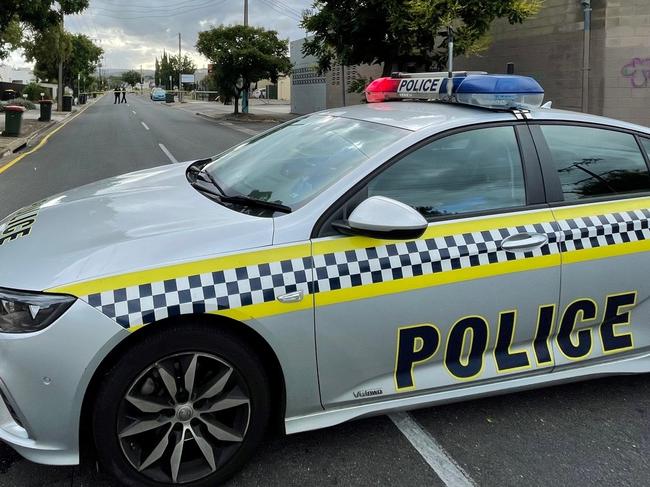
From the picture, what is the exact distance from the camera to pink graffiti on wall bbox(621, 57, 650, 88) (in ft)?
44.2

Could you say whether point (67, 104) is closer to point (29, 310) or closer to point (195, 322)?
point (29, 310)

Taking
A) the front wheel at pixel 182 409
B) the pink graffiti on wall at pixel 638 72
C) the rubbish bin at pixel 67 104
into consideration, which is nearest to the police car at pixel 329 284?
the front wheel at pixel 182 409

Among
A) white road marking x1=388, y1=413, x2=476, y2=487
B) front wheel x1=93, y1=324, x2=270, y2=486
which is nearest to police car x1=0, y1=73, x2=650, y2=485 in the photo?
front wheel x1=93, y1=324, x2=270, y2=486

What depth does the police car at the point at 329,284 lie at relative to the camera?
2266mm

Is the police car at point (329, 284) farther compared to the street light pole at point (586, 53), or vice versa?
the street light pole at point (586, 53)

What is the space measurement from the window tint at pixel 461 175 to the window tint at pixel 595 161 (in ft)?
0.89

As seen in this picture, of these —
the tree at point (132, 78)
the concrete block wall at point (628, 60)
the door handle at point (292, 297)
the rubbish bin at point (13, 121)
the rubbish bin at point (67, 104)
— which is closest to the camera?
the door handle at point (292, 297)

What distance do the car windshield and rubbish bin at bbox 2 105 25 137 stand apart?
17021 mm

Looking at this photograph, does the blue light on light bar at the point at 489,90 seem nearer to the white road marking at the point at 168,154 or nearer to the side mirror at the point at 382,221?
the side mirror at the point at 382,221

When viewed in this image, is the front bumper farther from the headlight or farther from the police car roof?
the police car roof

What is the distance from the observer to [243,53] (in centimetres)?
3080

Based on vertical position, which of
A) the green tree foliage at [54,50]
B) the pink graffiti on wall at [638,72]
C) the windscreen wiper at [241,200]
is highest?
the green tree foliage at [54,50]

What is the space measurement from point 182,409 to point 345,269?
2.88 feet

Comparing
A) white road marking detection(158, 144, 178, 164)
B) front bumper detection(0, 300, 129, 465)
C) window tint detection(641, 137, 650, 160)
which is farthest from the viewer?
white road marking detection(158, 144, 178, 164)
